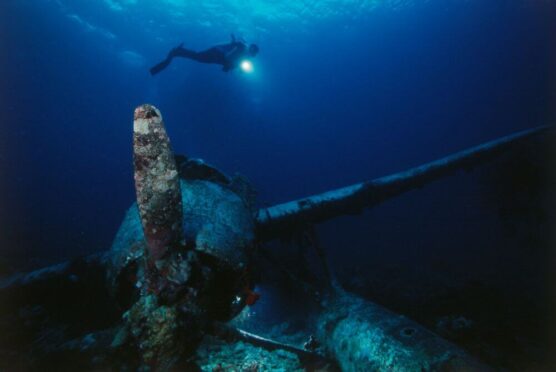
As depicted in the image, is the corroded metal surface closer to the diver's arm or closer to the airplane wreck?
the airplane wreck

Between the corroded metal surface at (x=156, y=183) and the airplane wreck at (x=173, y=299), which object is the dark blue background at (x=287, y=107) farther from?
the corroded metal surface at (x=156, y=183)

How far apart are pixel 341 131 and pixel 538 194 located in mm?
103731

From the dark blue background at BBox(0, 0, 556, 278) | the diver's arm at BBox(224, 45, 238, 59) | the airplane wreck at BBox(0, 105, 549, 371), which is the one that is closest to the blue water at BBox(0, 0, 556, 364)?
the dark blue background at BBox(0, 0, 556, 278)

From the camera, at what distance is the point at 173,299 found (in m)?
2.47

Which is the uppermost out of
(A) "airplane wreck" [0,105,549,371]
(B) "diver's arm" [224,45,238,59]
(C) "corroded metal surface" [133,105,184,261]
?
(B) "diver's arm" [224,45,238,59]

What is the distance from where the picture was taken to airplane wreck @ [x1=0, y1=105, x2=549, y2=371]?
231 centimetres

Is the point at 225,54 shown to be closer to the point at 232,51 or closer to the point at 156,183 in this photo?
the point at 232,51

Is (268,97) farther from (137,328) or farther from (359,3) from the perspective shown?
(137,328)

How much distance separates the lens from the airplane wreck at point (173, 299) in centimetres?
231

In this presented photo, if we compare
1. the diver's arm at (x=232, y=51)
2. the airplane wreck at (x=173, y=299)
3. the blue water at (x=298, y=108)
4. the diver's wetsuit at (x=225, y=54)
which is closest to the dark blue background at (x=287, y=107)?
the blue water at (x=298, y=108)

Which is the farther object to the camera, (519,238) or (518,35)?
(518,35)

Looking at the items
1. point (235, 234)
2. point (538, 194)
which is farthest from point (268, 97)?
point (235, 234)

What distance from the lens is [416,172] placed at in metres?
7.59

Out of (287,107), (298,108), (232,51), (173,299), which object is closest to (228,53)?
(232,51)
